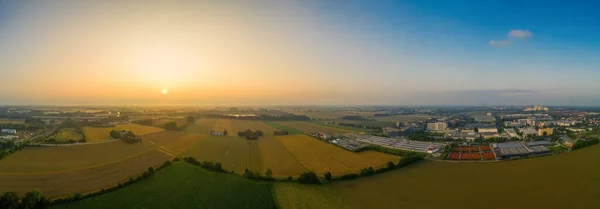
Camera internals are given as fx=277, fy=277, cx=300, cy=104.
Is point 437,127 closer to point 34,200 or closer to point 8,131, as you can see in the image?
point 34,200

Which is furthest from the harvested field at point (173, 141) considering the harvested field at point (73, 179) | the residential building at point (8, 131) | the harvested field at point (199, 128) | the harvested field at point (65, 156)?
the residential building at point (8, 131)

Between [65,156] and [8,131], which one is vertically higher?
[8,131]

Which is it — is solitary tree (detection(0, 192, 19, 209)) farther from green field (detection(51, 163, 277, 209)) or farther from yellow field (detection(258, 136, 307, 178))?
yellow field (detection(258, 136, 307, 178))

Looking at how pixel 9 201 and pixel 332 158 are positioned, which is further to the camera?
pixel 332 158

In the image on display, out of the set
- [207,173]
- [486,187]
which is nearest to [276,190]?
[207,173]

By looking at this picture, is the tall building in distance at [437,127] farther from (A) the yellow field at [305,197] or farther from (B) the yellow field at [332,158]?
(A) the yellow field at [305,197]

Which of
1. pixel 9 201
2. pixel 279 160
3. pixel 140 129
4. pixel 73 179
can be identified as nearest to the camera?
pixel 9 201

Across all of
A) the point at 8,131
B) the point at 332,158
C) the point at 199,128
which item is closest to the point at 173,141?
the point at 199,128
